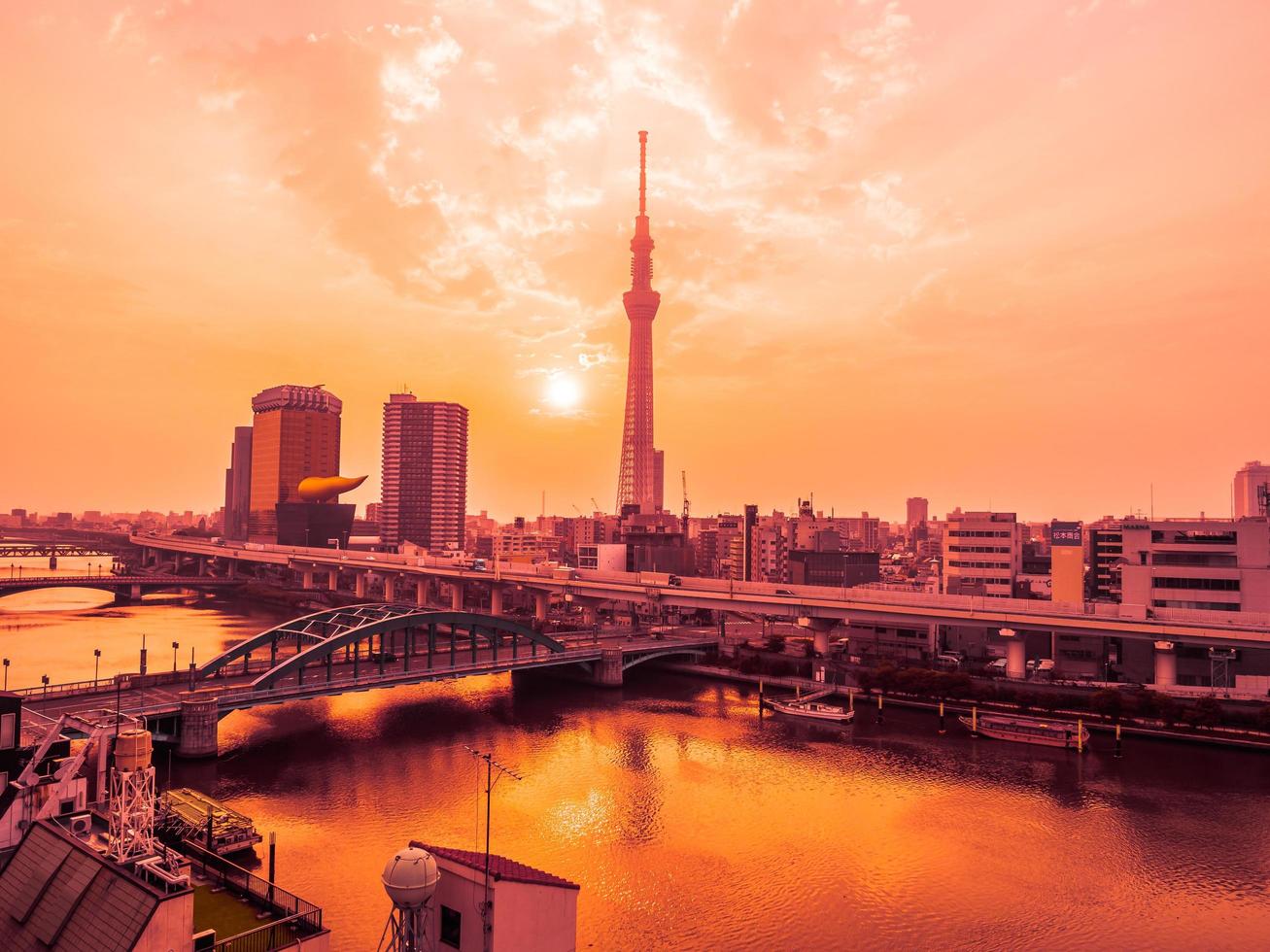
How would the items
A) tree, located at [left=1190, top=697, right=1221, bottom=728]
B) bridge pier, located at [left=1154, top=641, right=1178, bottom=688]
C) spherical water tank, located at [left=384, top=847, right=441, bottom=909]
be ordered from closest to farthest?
1. spherical water tank, located at [left=384, top=847, right=441, bottom=909]
2. tree, located at [left=1190, top=697, right=1221, bottom=728]
3. bridge pier, located at [left=1154, top=641, right=1178, bottom=688]

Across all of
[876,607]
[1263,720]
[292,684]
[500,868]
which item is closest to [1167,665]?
[1263,720]

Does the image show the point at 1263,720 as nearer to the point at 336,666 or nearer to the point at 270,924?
the point at 270,924

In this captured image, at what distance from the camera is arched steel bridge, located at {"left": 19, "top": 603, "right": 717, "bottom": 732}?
1645 inches

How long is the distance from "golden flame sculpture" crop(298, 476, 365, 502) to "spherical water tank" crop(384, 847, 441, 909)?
581 feet

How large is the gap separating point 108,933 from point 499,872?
7.89m

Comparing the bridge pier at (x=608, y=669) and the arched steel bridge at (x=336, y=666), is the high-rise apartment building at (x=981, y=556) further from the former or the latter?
the bridge pier at (x=608, y=669)

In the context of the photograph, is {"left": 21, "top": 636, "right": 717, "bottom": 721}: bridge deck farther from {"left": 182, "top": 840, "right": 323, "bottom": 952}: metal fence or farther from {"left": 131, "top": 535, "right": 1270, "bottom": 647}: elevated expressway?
{"left": 182, "top": 840, "right": 323, "bottom": 952}: metal fence

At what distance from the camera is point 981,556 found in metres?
82.6

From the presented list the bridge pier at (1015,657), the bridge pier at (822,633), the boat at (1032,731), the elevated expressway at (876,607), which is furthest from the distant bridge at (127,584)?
the bridge pier at (1015,657)

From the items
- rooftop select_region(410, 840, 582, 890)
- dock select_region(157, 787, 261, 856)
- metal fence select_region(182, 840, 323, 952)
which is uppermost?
rooftop select_region(410, 840, 582, 890)

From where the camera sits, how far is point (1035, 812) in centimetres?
3559

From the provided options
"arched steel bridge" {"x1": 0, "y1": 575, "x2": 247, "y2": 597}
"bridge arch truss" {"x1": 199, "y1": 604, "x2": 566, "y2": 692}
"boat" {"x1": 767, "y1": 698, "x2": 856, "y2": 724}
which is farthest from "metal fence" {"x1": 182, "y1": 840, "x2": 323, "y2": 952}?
"arched steel bridge" {"x1": 0, "y1": 575, "x2": 247, "y2": 597}

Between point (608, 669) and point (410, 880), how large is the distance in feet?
157

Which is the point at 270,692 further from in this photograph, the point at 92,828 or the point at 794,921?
the point at 794,921
